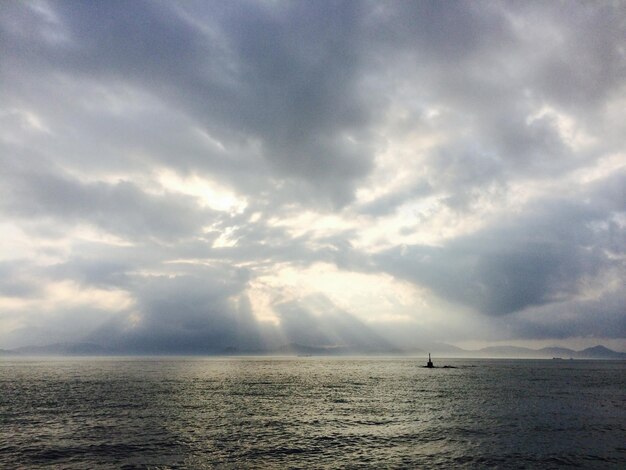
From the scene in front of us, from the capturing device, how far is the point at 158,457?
122 ft

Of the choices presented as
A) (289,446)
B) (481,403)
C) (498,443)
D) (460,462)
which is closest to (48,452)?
(289,446)

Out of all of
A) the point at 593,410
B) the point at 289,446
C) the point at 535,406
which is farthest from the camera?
the point at 535,406

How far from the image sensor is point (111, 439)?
143ft

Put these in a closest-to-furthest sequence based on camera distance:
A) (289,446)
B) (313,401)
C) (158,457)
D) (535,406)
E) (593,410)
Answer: (158,457) → (289,446) → (593,410) → (535,406) → (313,401)

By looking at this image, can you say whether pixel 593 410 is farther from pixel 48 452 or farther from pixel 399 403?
pixel 48 452

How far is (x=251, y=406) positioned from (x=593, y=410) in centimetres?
5695

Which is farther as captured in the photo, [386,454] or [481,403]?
[481,403]

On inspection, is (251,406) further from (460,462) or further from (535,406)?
(535,406)

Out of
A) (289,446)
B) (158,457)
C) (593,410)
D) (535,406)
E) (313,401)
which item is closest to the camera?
(158,457)

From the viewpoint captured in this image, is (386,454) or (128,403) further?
(128,403)

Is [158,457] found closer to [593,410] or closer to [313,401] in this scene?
[313,401]

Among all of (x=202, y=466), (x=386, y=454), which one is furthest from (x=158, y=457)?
(x=386, y=454)

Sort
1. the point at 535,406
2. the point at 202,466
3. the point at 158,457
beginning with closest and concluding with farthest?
the point at 202,466 < the point at 158,457 < the point at 535,406

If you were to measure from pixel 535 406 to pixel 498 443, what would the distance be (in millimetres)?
35302
